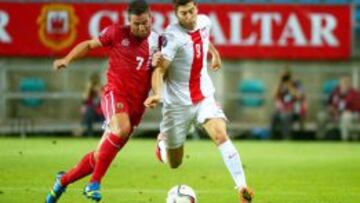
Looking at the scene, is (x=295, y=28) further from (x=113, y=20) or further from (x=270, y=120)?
(x=113, y=20)

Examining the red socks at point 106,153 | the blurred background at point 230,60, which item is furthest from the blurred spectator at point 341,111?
the red socks at point 106,153

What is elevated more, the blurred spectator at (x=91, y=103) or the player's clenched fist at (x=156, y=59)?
the player's clenched fist at (x=156, y=59)

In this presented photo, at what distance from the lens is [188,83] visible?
11.4 meters

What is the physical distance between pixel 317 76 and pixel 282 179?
13.8m

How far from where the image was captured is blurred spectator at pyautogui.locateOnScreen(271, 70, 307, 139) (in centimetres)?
2656

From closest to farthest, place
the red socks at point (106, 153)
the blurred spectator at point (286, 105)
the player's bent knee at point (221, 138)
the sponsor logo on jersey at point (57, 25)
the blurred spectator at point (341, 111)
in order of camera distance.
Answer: the red socks at point (106, 153)
the player's bent knee at point (221, 138)
the blurred spectator at point (286, 105)
the blurred spectator at point (341, 111)
the sponsor logo on jersey at point (57, 25)

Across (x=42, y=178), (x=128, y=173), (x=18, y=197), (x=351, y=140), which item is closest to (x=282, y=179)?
(x=128, y=173)

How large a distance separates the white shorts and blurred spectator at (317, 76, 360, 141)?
15265mm

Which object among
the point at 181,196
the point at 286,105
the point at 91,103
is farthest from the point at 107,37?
the point at 286,105

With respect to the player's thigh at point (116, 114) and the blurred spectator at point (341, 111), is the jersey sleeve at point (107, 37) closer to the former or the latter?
the player's thigh at point (116, 114)

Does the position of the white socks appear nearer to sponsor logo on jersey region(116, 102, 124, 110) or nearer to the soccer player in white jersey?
the soccer player in white jersey

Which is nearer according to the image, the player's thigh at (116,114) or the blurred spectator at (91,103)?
the player's thigh at (116,114)

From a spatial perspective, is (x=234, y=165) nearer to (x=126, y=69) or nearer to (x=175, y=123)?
(x=175, y=123)

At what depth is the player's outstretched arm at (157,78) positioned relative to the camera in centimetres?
1012
